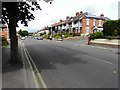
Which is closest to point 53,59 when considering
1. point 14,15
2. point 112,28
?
point 14,15

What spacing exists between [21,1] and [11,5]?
84cm

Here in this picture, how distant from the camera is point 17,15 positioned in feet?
49.6

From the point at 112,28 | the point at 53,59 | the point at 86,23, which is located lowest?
the point at 53,59

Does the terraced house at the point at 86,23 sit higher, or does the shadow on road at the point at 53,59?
the terraced house at the point at 86,23

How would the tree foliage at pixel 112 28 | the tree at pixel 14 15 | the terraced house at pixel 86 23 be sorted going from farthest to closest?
1. the terraced house at pixel 86 23
2. the tree foliage at pixel 112 28
3. the tree at pixel 14 15

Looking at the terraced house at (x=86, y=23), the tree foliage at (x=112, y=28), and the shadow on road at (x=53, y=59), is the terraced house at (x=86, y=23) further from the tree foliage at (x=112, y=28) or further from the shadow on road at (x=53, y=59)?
the shadow on road at (x=53, y=59)

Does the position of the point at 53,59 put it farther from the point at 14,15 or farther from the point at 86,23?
the point at 86,23

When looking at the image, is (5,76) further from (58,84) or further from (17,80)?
(58,84)

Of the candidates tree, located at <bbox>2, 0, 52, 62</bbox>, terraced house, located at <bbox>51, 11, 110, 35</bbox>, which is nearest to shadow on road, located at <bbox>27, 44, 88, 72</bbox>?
tree, located at <bbox>2, 0, 52, 62</bbox>

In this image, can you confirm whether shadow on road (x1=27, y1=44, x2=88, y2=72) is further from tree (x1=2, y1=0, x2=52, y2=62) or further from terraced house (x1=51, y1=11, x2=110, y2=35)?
terraced house (x1=51, y1=11, x2=110, y2=35)

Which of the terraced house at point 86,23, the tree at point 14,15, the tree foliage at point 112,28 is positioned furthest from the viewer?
the terraced house at point 86,23

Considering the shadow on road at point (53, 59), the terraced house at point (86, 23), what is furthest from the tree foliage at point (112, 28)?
the terraced house at point (86, 23)

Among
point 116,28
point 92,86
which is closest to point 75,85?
point 92,86

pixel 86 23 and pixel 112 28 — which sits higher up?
pixel 86 23
